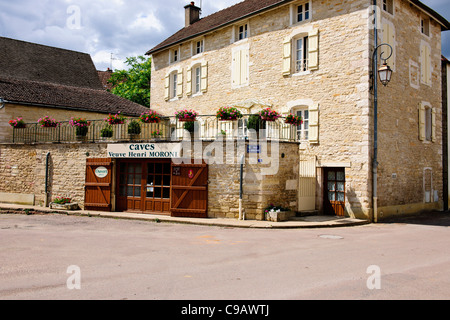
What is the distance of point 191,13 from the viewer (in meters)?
26.0

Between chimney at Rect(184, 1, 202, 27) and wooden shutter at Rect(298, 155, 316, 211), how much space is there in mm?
14292

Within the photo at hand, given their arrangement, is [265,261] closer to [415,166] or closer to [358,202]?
[358,202]

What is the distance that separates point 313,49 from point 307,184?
562 centimetres

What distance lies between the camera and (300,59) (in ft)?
56.2

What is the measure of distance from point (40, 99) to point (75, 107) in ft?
5.97

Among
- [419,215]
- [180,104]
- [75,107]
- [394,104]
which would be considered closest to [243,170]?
[394,104]

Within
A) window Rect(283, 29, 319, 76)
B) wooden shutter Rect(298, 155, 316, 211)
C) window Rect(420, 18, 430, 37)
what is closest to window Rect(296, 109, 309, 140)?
wooden shutter Rect(298, 155, 316, 211)

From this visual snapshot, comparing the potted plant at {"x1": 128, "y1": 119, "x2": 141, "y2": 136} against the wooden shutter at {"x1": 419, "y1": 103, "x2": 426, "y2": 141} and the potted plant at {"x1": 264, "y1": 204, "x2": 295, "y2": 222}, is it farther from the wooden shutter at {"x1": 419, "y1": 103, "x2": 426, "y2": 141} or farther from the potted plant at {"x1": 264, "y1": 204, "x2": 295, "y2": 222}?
the wooden shutter at {"x1": 419, "y1": 103, "x2": 426, "y2": 141}

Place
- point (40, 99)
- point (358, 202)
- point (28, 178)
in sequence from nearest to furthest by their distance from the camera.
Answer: point (358, 202) < point (28, 178) < point (40, 99)

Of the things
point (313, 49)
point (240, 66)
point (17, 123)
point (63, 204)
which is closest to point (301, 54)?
point (313, 49)

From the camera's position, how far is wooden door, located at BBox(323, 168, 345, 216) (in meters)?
15.5

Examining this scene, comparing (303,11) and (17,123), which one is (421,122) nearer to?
(303,11)

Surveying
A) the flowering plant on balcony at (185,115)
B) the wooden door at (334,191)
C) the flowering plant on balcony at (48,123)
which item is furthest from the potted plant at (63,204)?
the wooden door at (334,191)

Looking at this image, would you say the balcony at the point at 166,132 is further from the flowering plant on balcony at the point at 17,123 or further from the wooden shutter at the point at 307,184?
the wooden shutter at the point at 307,184
